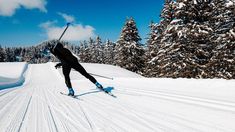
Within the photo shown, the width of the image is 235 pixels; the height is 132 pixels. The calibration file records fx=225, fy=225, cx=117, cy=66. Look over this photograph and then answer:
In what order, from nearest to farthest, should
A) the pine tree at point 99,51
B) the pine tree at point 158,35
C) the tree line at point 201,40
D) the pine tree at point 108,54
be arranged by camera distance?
the tree line at point 201,40
the pine tree at point 158,35
the pine tree at point 99,51
the pine tree at point 108,54

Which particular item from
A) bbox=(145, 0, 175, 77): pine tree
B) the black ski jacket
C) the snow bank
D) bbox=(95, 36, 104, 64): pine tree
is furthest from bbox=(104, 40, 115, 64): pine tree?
the black ski jacket

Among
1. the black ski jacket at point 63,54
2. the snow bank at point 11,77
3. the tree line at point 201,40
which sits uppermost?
the tree line at point 201,40

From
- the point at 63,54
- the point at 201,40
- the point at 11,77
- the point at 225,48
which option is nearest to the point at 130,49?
the point at 201,40

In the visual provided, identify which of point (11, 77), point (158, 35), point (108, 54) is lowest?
point (11, 77)

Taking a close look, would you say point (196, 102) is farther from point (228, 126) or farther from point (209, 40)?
point (209, 40)

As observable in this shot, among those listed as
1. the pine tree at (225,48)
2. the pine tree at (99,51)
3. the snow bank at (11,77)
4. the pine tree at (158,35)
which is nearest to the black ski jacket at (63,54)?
the snow bank at (11,77)

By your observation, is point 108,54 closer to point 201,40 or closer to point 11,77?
point 11,77

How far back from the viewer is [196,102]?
16.6 ft

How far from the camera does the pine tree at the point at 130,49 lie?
42312 mm

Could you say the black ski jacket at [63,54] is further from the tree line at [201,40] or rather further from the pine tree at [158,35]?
the pine tree at [158,35]

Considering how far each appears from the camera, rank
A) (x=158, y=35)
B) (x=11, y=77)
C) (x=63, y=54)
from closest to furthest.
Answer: (x=63, y=54)
(x=11, y=77)
(x=158, y=35)

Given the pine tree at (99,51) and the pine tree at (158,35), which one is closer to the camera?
the pine tree at (158,35)

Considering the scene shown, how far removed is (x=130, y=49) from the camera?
42.5 meters

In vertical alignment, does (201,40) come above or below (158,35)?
below
